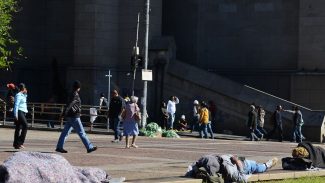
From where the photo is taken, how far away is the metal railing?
32.5 meters

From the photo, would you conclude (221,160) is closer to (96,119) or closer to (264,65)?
(96,119)

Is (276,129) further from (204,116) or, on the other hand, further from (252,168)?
(252,168)

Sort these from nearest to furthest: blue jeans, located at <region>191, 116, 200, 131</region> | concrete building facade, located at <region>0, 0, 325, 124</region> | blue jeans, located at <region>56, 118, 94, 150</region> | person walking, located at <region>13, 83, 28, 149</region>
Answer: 1. blue jeans, located at <region>56, 118, 94, 150</region>
2. person walking, located at <region>13, 83, 28, 149</region>
3. blue jeans, located at <region>191, 116, 200, 131</region>
4. concrete building facade, located at <region>0, 0, 325, 124</region>

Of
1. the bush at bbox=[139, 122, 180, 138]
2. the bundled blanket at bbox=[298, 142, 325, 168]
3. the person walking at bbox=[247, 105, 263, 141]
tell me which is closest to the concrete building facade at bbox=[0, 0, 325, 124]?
the person walking at bbox=[247, 105, 263, 141]

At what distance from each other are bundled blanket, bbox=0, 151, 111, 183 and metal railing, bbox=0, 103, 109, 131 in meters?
21.8

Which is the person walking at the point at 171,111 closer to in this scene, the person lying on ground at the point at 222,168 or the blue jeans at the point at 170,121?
the blue jeans at the point at 170,121

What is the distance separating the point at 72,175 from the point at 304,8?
1064 inches

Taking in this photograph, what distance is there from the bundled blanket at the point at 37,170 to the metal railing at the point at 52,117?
21.8m

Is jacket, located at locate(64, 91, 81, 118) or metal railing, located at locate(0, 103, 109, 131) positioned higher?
jacket, located at locate(64, 91, 81, 118)

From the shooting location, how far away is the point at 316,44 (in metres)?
34.6

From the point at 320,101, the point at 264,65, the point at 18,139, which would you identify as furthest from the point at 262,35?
the point at 18,139

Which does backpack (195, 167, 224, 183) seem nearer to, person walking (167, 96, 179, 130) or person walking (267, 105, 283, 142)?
person walking (267, 105, 283, 142)

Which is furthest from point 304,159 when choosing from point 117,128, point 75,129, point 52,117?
point 52,117

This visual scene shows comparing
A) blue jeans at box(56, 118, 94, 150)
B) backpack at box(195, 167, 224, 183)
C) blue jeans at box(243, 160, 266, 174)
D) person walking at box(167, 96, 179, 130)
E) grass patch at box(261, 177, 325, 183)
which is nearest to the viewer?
backpack at box(195, 167, 224, 183)
